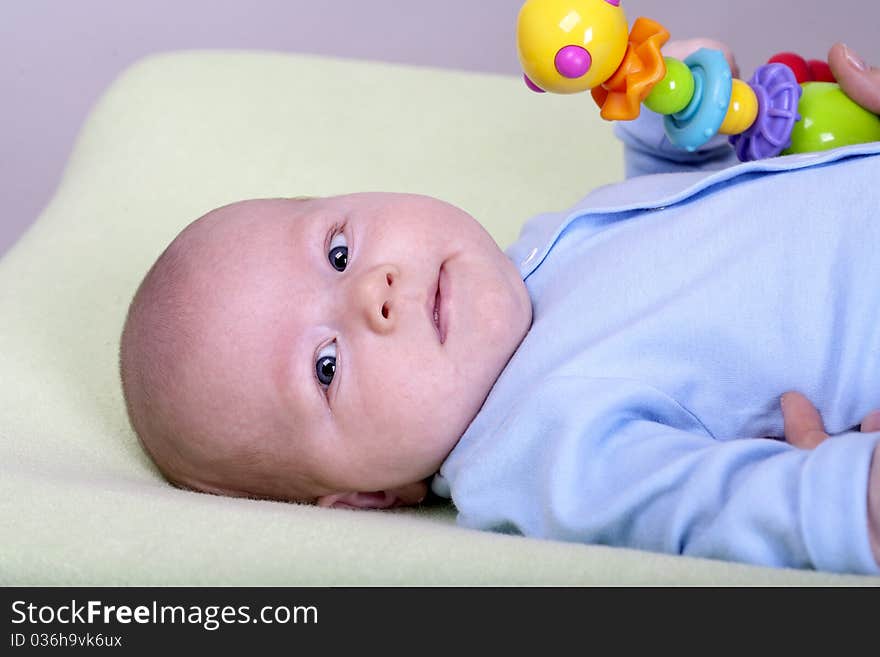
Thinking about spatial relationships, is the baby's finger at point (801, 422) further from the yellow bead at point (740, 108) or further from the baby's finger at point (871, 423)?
the yellow bead at point (740, 108)

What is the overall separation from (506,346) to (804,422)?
0.31m

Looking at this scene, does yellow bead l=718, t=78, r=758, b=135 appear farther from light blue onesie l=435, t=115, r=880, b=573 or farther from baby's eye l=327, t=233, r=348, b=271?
baby's eye l=327, t=233, r=348, b=271

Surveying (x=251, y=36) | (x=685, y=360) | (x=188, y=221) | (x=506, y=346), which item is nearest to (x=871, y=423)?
(x=685, y=360)

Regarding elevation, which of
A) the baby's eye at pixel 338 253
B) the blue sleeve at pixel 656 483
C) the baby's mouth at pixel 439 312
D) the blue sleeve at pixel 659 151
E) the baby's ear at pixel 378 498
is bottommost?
the baby's ear at pixel 378 498

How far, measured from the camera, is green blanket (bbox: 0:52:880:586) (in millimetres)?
835

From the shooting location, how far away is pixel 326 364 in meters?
1.14

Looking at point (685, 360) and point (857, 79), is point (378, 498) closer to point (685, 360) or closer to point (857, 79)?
point (685, 360)

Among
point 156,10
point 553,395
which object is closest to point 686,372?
point 553,395

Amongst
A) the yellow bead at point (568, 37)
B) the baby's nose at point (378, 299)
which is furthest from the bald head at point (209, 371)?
the yellow bead at point (568, 37)

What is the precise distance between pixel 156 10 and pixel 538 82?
→ 175 cm

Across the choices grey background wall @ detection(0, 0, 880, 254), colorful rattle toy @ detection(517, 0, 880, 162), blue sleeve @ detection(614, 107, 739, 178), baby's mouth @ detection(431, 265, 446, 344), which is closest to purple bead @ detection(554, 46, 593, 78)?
colorful rattle toy @ detection(517, 0, 880, 162)

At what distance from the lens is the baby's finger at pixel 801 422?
3.28 feet

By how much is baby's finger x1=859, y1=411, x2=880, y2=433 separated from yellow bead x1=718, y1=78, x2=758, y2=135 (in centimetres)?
37
